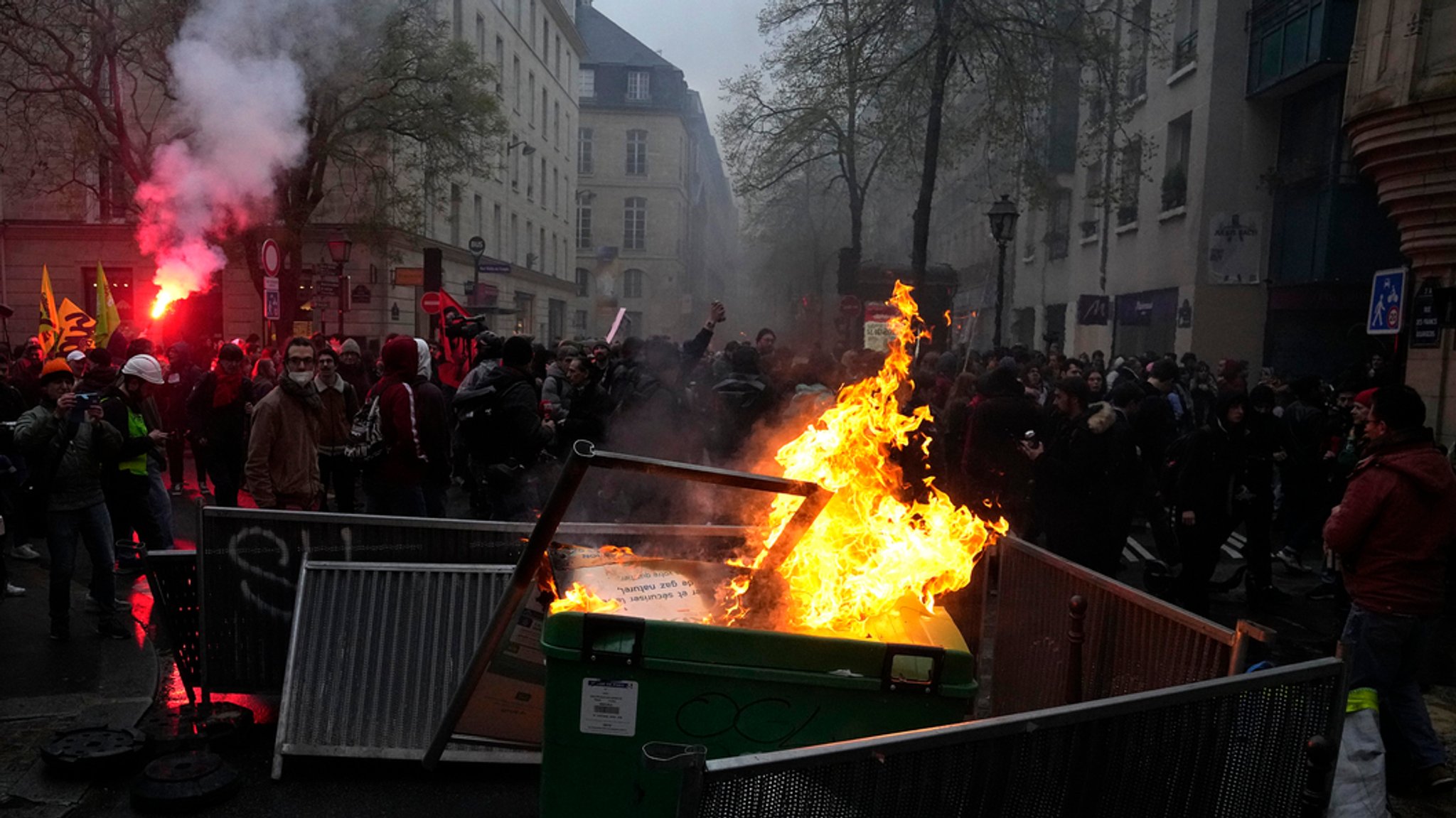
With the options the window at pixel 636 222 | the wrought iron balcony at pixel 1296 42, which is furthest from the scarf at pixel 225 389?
the window at pixel 636 222

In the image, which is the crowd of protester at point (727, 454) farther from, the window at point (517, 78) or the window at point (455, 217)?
the window at point (517, 78)

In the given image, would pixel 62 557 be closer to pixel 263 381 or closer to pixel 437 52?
pixel 263 381

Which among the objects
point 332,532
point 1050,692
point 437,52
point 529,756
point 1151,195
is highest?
point 437,52

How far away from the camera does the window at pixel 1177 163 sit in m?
21.0

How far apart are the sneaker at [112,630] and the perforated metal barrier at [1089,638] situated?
5.32 m

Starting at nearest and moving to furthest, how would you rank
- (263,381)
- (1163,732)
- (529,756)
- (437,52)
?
1. (1163,732)
2. (529,756)
3. (263,381)
4. (437,52)

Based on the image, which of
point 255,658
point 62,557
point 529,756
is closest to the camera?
point 529,756

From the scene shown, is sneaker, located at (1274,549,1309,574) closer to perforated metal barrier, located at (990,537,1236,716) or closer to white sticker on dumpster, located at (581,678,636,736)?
perforated metal barrier, located at (990,537,1236,716)

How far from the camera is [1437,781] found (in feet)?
14.8

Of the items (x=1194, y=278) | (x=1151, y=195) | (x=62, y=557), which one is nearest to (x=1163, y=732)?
(x=62, y=557)

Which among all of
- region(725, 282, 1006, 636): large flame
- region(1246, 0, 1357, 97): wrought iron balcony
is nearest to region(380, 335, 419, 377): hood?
region(725, 282, 1006, 636): large flame

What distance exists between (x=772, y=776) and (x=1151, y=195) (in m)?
23.3

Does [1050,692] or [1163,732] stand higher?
[1163,732]

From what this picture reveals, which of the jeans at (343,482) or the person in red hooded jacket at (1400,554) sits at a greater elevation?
the person in red hooded jacket at (1400,554)
